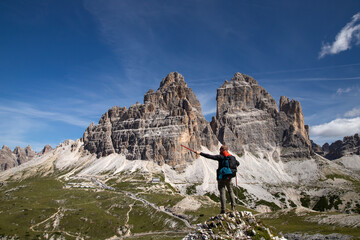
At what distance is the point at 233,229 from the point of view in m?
23.6

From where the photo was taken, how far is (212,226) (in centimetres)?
2405

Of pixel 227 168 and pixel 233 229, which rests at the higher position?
pixel 227 168

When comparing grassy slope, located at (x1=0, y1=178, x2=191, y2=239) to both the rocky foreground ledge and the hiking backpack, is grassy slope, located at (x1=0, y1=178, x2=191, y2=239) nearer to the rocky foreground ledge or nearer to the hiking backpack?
the rocky foreground ledge

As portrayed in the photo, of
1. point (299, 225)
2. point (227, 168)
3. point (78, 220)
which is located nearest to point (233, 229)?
point (227, 168)

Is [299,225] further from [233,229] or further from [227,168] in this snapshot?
[227,168]

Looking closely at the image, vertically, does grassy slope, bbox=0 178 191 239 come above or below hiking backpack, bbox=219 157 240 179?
below

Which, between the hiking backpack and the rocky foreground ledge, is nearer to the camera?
the rocky foreground ledge

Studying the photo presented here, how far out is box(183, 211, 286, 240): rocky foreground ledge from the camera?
23.0 metres

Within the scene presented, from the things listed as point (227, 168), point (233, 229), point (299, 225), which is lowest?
point (299, 225)

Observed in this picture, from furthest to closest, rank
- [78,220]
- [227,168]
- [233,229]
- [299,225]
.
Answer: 1. [78,220]
2. [299,225]
3. [227,168]
4. [233,229]

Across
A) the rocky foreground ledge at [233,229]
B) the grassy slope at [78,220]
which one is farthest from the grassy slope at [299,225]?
the grassy slope at [78,220]

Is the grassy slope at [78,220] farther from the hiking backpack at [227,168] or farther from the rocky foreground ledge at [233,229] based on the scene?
the hiking backpack at [227,168]

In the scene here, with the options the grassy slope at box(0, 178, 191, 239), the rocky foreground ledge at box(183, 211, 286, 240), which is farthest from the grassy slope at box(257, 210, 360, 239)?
A: the grassy slope at box(0, 178, 191, 239)

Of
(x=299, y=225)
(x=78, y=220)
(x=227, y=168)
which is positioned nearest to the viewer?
(x=227, y=168)
